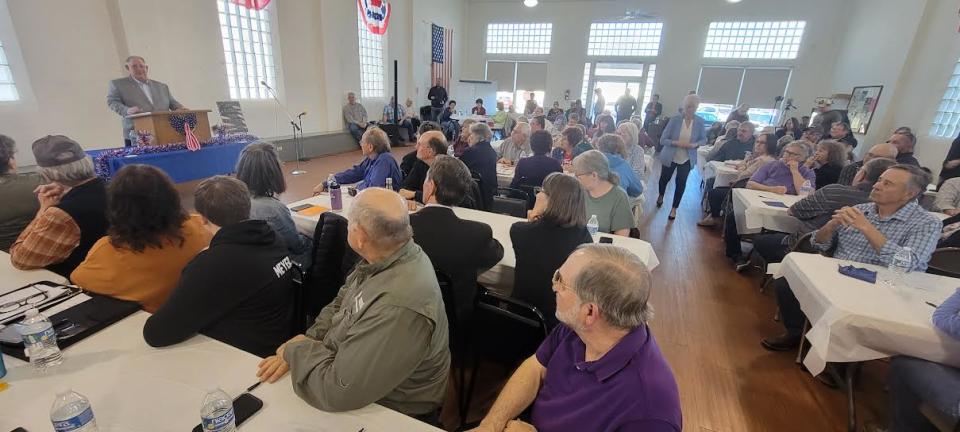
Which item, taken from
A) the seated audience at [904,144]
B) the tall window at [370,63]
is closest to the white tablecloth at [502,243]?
the seated audience at [904,144]

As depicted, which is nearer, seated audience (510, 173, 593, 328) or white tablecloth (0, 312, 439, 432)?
white tablecloth (0, 312, 439, 432)

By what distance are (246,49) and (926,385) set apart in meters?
9.20

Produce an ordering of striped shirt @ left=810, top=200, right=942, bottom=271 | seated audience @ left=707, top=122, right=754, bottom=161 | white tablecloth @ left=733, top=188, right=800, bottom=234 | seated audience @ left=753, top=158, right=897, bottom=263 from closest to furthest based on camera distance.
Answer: striped shirt @ left=810, top=200, right=942, bottom=271 → seated audience @ left=753, top=158, right=897, bottom=263 → white tablecloth @ left=733, top=188, right=800, bottom=234 → seated audience @ left=707, top=122, right=754, bottom=161

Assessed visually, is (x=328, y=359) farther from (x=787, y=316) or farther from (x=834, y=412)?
(x=787, y=316)

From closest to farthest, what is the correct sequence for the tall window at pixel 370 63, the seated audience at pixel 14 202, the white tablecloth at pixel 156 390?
the white tablecloth at pixel 156 390 → the seated audience at pixel 14 202 → the tall window at pixel 370 63

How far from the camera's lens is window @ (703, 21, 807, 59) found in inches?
441

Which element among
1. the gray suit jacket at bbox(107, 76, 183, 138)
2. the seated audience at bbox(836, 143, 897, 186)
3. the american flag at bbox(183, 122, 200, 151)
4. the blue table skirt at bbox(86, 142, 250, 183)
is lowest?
the blue table skirt at bbox(86, 142, 250, 183)

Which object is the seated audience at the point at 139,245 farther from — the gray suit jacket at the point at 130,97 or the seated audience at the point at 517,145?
the gray suit jacket at the point at 130,97

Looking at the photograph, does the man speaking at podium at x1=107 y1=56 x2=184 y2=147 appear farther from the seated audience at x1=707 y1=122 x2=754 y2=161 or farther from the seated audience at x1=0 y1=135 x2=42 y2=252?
the seated audience at x1=707 y1=122 x2=754 y2=161

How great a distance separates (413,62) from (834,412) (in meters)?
11.6

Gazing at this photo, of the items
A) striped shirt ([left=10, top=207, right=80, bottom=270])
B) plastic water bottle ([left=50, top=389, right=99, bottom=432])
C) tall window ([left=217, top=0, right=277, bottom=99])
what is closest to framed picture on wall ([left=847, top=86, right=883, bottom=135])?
plastic water bottle ([left=50, top=389, right=99, bottom=432])

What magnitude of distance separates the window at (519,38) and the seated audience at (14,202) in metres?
13.6

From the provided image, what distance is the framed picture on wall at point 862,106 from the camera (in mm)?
7645

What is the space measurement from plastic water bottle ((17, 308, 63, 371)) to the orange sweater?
0.29 meters
